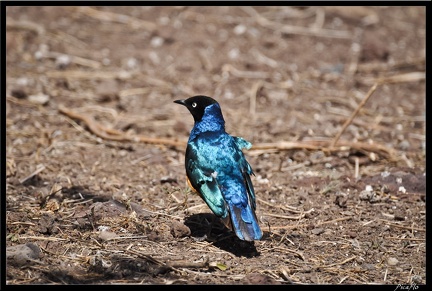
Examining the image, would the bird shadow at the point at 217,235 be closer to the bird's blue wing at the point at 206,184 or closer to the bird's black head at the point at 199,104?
the bird's blue wing at the point at 206,184

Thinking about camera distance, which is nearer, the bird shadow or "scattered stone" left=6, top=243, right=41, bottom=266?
"scattered stone" left=6, top=243, right=41, bottom=266

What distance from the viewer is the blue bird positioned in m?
4.53

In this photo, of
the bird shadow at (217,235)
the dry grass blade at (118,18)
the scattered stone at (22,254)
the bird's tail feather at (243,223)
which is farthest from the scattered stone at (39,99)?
the bird's tail feather at (243,223)

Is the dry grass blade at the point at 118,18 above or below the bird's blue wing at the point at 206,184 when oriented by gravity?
above

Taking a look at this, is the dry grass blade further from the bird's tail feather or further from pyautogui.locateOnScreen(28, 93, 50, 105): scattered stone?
the bird's tail feather

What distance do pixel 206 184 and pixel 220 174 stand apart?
0.40 ft

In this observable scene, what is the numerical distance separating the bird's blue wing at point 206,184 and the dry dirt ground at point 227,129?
0.30 metres

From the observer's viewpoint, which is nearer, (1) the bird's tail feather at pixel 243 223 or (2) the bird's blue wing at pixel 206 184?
(1) the bird's tail feather at pixel 243 223

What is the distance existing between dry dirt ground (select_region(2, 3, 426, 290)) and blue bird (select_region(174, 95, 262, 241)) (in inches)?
10.3

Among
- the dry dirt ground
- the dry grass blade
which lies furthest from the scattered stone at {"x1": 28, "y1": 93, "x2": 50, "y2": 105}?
the dry grass blade

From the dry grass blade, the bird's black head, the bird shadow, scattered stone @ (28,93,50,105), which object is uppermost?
the dry grass blade

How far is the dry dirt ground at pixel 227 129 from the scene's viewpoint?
179 inches
